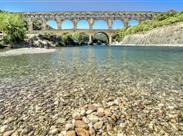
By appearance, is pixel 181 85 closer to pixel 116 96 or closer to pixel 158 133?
pixel 116 96

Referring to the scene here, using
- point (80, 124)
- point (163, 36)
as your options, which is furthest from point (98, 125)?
point (163, 36)

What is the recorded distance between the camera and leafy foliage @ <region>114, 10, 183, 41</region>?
11264cm

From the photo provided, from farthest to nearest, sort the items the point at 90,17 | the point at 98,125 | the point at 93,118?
the point at 90,17
the point at 93,118
the point at 98,125

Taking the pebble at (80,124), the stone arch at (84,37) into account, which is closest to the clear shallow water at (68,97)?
the pebble at (80,124)

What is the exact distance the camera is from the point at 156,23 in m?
124

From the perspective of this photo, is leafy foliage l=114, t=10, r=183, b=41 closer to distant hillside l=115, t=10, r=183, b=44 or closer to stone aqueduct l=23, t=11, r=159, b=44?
distant hillside l=115, t=10, r=183, b=44

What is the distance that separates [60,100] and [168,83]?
851 cm

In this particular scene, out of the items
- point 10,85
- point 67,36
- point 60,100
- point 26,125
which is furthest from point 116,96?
point 67,36

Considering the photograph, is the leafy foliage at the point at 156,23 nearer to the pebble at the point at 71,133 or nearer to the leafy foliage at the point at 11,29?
the leafy foliage at the point at 11,29

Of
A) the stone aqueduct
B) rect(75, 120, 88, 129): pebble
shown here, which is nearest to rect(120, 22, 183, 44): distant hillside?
the stone aqueduct

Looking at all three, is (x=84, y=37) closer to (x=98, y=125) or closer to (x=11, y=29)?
(x=11, y=29)

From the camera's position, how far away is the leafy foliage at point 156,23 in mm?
112637

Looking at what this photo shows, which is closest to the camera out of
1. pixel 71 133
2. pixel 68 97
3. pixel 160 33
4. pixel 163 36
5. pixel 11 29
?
pixel 71 133

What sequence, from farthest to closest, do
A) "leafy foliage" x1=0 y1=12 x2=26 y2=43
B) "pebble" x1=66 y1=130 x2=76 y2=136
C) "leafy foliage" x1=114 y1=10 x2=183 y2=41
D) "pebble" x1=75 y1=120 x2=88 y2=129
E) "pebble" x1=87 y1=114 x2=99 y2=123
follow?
"leafy foliage" x1=114 y1=10 x2=183 y2=41, "leafy foliage" x1=0 y1=12 x2=26 y2=43, "pebble" x1=87 y1=114 x2=99 y2=123, "pebble" x1=75 y1=120 x2=88 y2=129, "pebble" x1=66 y1=130 x2=76 y2=136
